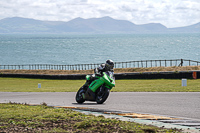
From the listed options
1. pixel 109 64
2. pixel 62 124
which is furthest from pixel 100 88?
pixel 62 124

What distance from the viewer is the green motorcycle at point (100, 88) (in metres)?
12.8

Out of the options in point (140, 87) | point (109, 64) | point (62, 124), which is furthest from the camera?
point (140, 87)

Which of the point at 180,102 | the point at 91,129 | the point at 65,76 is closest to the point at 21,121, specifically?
the point at 91,129

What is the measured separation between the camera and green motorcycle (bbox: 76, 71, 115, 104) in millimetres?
12781

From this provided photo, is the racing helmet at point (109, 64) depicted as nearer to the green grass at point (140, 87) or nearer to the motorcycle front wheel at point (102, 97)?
the motorcycle front wheel at point (102, 97)

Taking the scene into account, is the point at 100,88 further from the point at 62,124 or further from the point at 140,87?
the point at 140,87

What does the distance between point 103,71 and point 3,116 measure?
184 inches

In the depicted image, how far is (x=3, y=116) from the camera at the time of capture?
30.5 feet

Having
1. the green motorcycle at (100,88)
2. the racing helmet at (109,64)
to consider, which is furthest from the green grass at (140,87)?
the racing helmet at (109,64)

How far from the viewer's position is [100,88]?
13094 millimetres

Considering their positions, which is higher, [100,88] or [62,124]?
[100,88]

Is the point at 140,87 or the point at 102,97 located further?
the point at 140,87

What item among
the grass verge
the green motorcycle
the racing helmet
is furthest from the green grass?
the grass verge

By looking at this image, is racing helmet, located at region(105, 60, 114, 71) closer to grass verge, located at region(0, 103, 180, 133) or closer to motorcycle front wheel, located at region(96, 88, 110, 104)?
motorcycle front wheel, located at region(96, 88, 110, 104)
